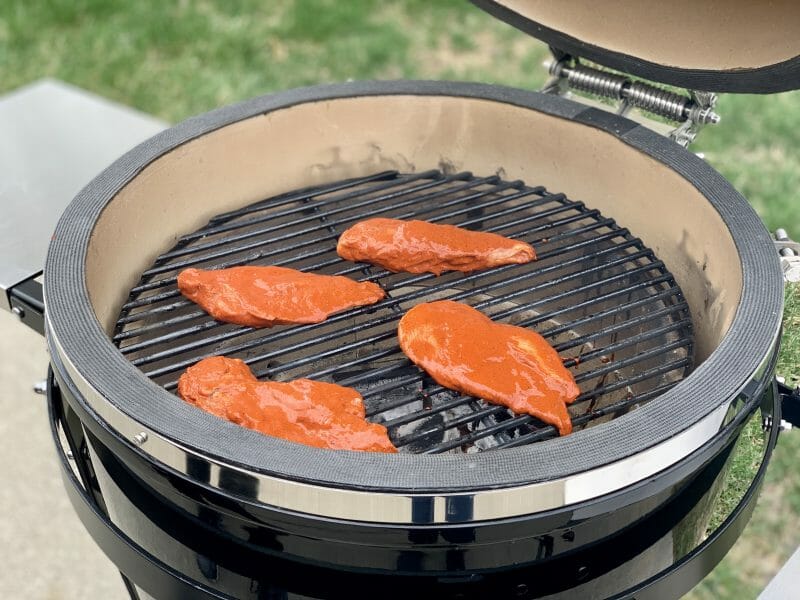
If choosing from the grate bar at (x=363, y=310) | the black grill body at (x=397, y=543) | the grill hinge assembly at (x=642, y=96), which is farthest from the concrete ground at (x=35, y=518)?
Result: the grill hinge assembly at (x=642, y=96)

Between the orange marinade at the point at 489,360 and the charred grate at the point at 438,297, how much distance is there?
1.5 inches

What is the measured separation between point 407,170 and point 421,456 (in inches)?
50.8

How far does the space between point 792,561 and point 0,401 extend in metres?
2.87

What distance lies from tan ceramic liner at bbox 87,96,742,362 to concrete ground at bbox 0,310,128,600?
127 cm

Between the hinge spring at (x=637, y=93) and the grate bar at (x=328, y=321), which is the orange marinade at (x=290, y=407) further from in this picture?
the hinge spring at (x=637, y=93)

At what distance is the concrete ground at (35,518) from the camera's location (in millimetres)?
3039

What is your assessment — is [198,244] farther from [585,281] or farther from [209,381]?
[585,281]

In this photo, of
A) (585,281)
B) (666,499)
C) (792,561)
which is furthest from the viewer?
(585,281)

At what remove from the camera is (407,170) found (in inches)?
105

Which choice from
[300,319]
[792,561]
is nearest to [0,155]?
[300,319]

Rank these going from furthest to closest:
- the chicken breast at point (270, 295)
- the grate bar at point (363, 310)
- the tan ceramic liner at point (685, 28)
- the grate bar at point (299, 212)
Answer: the grate bar at point (299, 212) < the tan ceramic liner at point (685, 28) < the chicken breast at point (270, 295) < the grate bar at point (363, 310)

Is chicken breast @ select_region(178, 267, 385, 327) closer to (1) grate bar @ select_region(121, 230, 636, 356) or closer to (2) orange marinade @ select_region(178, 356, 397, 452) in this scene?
(1) grate bar @ select_region(121, 230, 636, 356)

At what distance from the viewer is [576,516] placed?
60.4 inches

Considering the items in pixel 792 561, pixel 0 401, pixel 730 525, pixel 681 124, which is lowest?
pixel 0 401
